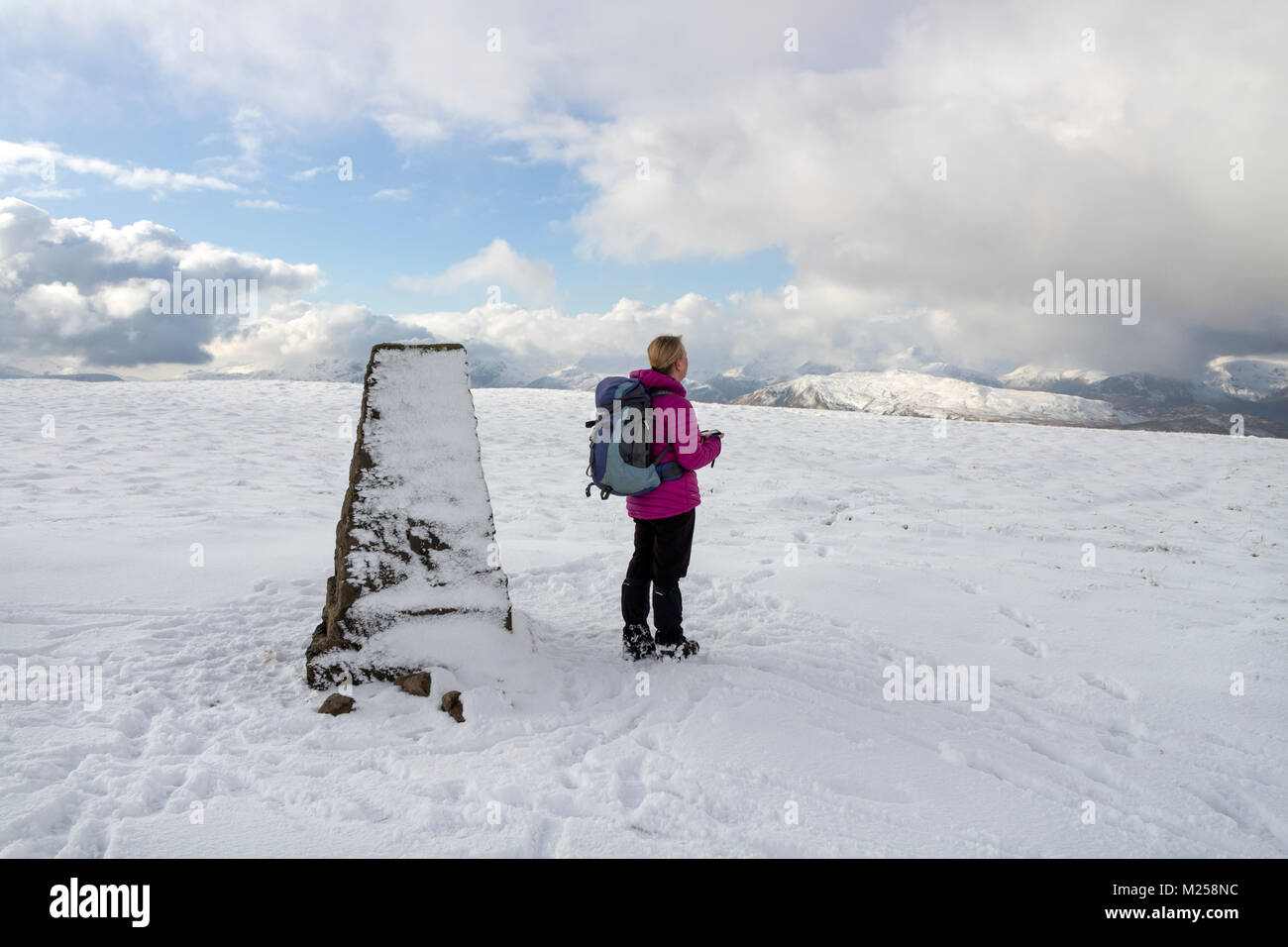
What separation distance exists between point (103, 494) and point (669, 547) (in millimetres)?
10554

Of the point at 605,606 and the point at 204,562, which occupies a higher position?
the point at 204,562

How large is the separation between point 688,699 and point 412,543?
2.50 metres

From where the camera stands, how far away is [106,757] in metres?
3.63

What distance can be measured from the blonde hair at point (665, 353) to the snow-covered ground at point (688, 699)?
99.0 inches

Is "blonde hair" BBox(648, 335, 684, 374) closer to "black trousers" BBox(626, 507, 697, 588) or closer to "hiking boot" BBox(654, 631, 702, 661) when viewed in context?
"black trousers" BBox(626, 507, 697, 588)

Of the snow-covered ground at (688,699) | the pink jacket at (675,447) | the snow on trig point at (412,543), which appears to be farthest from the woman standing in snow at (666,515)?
the snow on trig point at (412,543)

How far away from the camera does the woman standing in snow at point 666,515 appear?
4762 millimetres

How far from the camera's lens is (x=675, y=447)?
4.83 metres

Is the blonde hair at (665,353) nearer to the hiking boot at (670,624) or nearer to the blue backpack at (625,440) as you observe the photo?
the blue backpack at (625,440)

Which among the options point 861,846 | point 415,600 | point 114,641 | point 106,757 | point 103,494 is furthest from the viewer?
point 103,494

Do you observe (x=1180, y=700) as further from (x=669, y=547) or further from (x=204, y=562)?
(x=204, y=562)
